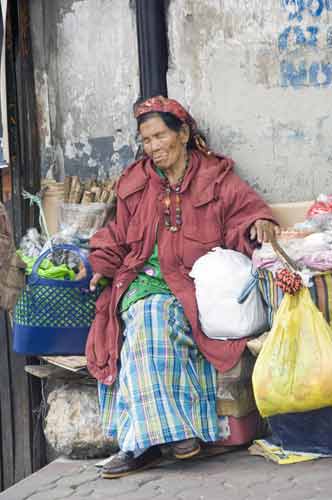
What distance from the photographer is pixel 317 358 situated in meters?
4.20

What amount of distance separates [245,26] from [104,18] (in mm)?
1015

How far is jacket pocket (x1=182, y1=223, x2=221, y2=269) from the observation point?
5016mm

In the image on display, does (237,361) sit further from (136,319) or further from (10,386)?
(10,386)

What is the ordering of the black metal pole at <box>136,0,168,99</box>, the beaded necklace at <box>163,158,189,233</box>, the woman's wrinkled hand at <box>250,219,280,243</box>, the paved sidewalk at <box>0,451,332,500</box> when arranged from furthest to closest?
the black metal pole at <box>136,0,168,99</box> → the beaded necklace at <box>163,158,189,233</box> → the woman's wrinkled hand at <box>250,219,280,243</box> → the paved sidewalk at <box>0,451,332,500</box>

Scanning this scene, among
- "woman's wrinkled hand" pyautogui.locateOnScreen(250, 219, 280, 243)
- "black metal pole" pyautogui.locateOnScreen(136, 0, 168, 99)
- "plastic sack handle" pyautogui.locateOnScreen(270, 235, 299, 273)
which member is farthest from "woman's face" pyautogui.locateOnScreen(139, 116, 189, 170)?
"plastic sack handle" pyautogui.locateOnScreen(270, 235, 299, 273)

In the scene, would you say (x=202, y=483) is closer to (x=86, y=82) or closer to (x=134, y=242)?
(x=134, y=242)

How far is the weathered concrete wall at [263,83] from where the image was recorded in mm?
5188

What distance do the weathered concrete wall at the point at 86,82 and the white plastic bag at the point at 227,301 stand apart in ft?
4.55

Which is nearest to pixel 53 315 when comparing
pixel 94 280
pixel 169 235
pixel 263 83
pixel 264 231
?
pixel 94 280

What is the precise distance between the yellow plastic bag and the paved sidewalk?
0.36m

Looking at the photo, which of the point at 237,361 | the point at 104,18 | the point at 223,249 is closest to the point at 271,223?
the point at 223,249

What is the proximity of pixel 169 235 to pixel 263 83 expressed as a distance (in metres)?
1.09

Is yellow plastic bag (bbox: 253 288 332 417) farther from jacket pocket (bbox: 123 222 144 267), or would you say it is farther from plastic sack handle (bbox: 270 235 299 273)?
jacket pocket (bbox: 123 222 144 267)

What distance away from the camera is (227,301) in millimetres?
4660
